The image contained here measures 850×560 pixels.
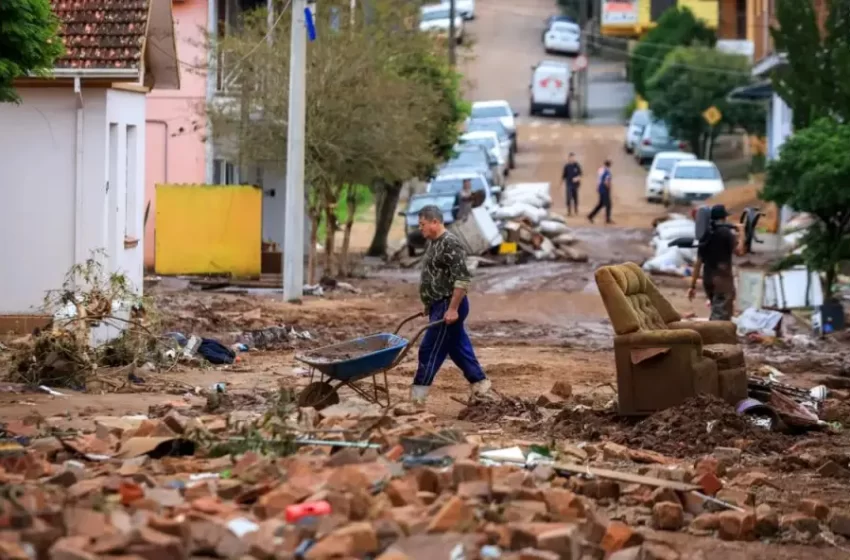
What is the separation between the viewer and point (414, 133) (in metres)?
31.0

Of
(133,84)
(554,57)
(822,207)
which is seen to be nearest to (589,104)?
(554,57)

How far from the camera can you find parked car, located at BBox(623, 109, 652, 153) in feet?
196

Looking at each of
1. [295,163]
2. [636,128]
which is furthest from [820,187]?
[636,128]

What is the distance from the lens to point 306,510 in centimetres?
778

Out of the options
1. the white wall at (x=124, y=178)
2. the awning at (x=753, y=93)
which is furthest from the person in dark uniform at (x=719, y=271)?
the awning at (x=753, y=93)

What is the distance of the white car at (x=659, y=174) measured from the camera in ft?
160

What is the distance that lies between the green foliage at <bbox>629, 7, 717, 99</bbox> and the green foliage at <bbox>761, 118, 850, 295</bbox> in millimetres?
42544

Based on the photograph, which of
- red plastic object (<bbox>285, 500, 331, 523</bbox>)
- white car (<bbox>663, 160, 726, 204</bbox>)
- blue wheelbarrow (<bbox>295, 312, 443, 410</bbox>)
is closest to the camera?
red plastic object (<bbox>285, 500, 331, 523</bbox>)

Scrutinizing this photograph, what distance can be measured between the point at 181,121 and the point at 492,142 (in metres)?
18.4

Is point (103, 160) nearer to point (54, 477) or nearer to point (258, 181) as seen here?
point (54, 477)

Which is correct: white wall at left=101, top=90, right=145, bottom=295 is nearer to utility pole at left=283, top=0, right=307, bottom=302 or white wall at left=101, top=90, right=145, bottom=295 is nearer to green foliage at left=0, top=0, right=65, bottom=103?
green foliage at left=0, top=0, right=65, bottom=103

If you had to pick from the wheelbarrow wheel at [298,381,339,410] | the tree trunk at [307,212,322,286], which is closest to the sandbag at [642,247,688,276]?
the tree trunk at [307,212,322,286]

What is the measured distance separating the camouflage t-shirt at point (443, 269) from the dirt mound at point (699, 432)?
6.75 ft

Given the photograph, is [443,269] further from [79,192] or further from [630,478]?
[79,192]
